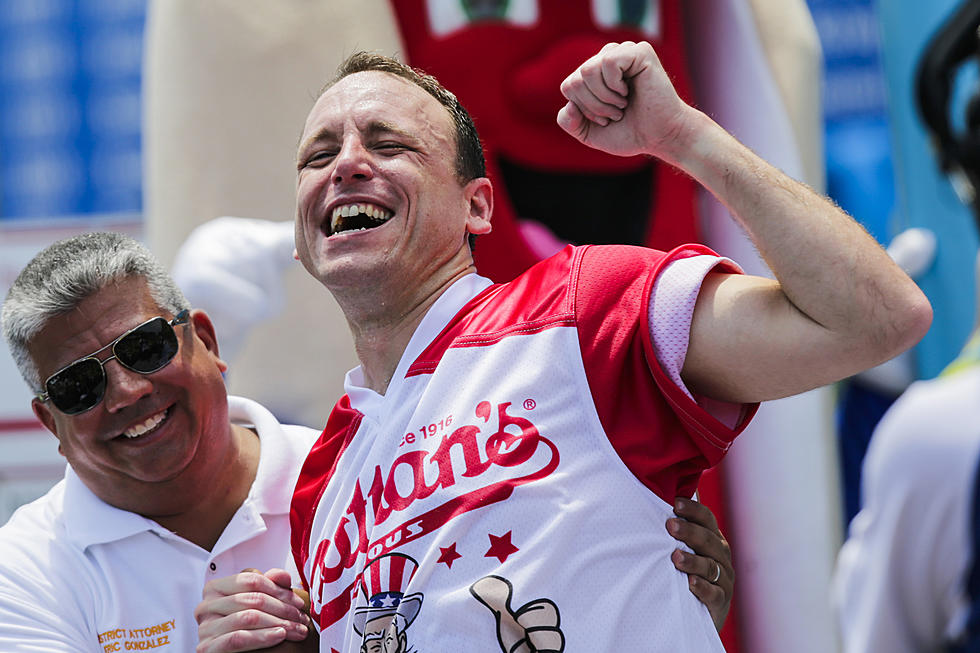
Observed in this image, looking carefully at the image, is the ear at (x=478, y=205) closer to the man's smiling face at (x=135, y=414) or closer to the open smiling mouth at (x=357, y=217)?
the open smiling mouth at (x=357, y=217)

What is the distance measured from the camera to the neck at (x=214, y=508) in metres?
2.06

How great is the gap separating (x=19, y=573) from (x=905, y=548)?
148cm

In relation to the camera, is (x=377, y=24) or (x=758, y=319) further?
(x=377, y=24)

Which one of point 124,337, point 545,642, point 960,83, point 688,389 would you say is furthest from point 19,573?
point 960,83

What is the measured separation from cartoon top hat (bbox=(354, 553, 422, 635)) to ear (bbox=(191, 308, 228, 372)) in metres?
0.79

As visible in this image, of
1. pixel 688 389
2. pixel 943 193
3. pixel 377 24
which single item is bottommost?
pixel 688 389

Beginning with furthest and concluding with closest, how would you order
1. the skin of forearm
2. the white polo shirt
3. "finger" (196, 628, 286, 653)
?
the white polo shirt < "finger" (196, 628, 286, 653) < the skin of forearm

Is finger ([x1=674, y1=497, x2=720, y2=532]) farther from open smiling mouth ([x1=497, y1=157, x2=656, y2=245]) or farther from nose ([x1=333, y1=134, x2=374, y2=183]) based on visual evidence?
open smiling mouth ([x1=497, y1=157, x2=656, y2=245])

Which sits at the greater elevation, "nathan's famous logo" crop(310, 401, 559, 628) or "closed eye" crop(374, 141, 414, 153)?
"closed eye" crop(374, 141, 414, 153)

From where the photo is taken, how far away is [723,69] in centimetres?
367

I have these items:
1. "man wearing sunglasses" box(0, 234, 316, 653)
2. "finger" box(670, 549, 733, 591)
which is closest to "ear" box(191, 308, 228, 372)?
"man wearing sunglasses" box(0, 234, 316, 653)

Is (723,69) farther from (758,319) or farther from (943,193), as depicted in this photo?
(758,319)

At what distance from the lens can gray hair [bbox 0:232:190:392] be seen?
1938 millimetres

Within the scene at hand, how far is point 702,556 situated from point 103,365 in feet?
3.58
